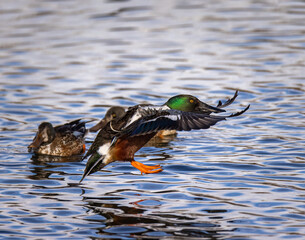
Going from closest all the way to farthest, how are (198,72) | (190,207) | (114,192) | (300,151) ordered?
(190,207) → (114,192) → (300,151) → (198,72)

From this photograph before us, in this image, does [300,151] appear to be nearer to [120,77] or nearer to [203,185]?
[203,185]

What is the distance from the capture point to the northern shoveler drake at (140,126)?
820 cm

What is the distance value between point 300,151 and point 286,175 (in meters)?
1.26

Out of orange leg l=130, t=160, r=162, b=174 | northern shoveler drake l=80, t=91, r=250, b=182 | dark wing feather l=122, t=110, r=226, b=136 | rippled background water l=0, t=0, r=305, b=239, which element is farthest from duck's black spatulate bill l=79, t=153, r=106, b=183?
dark wing feather l=122, t=110, r=226, b=136

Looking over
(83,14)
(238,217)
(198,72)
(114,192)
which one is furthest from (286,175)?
(83,14)

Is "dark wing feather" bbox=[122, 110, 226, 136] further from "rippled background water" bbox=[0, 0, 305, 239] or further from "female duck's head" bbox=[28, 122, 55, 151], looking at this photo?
"female duck's head" bbox=[28, 122, 55, 151]

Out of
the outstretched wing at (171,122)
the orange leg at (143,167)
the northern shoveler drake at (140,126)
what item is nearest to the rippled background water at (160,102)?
the orange leg at (143,167)

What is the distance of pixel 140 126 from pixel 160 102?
529cm

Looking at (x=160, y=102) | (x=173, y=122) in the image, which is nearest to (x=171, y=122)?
(x=173, y=122)

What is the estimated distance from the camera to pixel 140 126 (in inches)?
328

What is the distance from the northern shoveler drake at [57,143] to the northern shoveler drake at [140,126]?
1812 millimetres

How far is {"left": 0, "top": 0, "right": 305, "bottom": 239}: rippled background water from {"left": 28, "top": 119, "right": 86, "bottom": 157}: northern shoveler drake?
23 cm

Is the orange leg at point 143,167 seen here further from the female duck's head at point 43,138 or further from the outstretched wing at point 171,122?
the female duck's head at point 43,138

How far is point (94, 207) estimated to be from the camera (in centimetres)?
803
